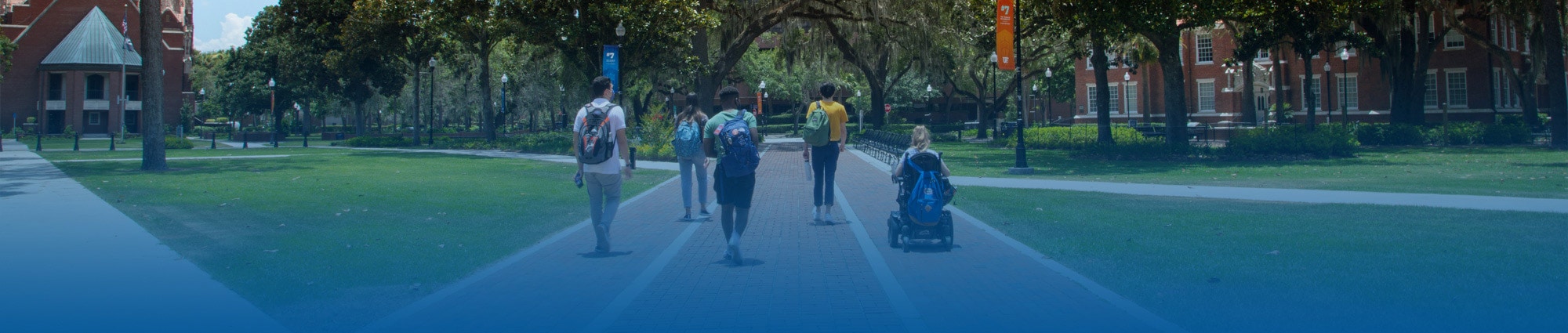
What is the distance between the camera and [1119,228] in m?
9.88

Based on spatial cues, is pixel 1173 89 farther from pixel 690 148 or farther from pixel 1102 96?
pixel 690 148

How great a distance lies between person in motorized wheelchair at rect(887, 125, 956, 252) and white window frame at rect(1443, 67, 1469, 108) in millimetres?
46800

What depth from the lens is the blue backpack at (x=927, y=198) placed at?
320 inches

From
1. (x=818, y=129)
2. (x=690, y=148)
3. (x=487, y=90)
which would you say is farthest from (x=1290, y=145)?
(x=487, y=90)

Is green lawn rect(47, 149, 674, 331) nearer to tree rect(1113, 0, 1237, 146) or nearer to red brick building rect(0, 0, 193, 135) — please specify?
tree rect(1113, 0, 1237, 146)

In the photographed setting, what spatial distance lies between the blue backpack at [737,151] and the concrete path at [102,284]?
124 inches

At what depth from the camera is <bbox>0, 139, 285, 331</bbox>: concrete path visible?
218 inches

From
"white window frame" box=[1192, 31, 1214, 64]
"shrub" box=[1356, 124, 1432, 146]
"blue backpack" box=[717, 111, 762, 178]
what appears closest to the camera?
"blue backpack" box=[717, 111, 762, 178]

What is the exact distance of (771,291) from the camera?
21.5ft

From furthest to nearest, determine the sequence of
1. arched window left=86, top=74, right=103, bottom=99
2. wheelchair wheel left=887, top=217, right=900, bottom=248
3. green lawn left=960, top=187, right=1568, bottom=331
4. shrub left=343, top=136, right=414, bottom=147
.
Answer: arched window left=86, top=74, right=103, bottom=99 → shrub left=343, top=136, right=414, bottom=147 → wheelchair wheel left=887, top=217, right=900, bottom=248 → green lawn left=960, top=187, right=1568, bottom=331

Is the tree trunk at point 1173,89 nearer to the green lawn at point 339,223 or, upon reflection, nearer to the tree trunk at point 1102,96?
the tree trunk at point 1102,96

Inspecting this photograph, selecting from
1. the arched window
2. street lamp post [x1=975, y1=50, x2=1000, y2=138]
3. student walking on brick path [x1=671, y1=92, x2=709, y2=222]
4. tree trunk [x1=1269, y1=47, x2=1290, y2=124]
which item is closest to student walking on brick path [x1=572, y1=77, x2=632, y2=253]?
student walking on brick path [x1=671, y1=92, x2=709, y2=222]

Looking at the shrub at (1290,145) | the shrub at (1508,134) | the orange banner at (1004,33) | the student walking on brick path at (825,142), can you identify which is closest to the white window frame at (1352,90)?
the shrub at (1508,134)

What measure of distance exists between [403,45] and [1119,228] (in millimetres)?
36007
